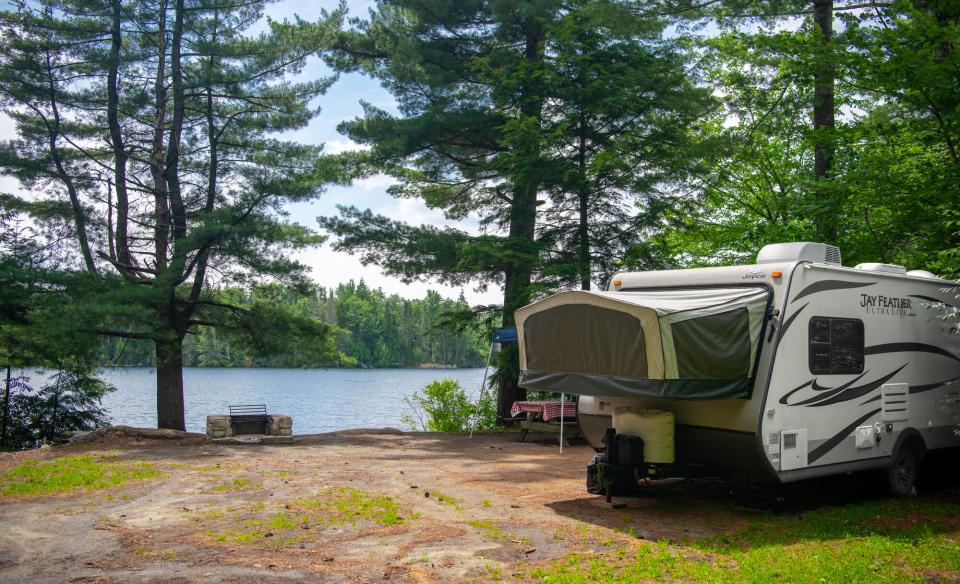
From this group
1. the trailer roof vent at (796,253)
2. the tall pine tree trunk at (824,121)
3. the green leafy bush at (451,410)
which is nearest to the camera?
the trailer roof vent at (796,253)

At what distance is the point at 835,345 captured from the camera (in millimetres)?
8250

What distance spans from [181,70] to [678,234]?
12372 millimetres

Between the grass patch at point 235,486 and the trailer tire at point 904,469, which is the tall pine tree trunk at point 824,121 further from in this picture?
the grass patch at point 235,486

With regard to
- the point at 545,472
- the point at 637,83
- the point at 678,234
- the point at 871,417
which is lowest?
the point at 545,472

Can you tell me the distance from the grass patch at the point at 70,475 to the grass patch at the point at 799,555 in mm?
6514

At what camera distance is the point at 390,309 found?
83.3m

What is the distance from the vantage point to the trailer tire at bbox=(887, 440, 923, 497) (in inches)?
347

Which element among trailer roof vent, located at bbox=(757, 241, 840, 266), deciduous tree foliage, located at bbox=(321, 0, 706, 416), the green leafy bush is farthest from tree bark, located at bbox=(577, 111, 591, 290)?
trailer roof vent, located at bbox=(757, 241, 840, 266)

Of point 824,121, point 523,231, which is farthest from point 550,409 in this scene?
point 824,121

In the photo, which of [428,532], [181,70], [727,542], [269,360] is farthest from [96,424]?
[727,542]

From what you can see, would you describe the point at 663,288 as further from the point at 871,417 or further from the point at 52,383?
the point at 52,383

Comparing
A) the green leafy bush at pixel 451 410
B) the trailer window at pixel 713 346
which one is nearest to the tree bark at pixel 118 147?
the green leafy bush at pixel 451 410

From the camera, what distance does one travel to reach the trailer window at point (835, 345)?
26.3 feet

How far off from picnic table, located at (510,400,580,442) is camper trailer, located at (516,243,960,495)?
17.4 feet
